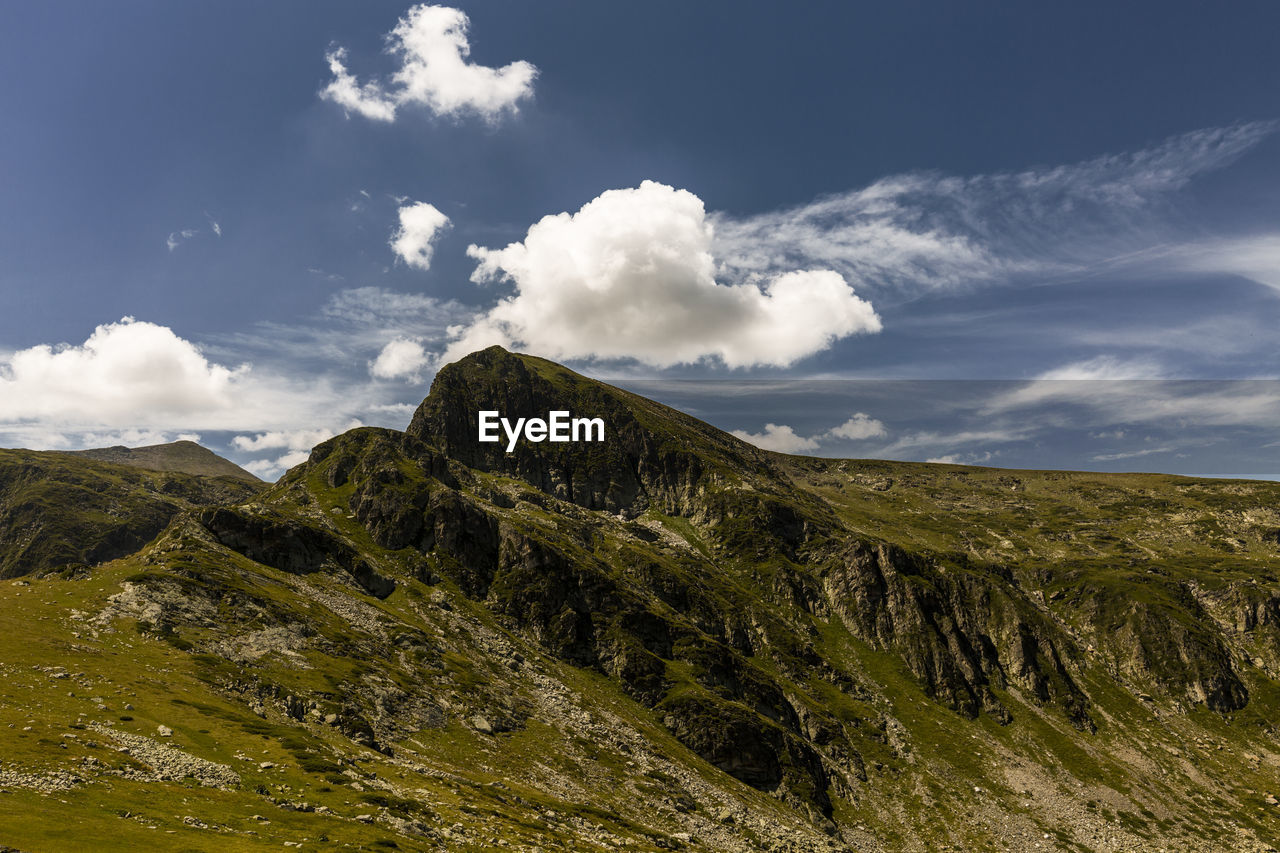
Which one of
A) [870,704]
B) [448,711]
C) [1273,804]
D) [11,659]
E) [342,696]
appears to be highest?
[11,659]

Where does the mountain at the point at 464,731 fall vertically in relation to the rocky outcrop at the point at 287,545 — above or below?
below

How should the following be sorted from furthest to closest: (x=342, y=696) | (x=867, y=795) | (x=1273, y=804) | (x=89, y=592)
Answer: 1. (x=1273, y=804)
2. (x=867, y=795)
3. (x=89, y=592)
4. (x=342, y=696)

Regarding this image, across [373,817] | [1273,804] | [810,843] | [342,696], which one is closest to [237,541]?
[342,696]

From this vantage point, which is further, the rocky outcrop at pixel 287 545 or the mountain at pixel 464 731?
the rocky outcrop at pixel 287 545

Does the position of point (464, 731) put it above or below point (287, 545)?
below

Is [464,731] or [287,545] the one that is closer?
[464,731]

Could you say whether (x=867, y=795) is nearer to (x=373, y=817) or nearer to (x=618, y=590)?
(x=618, y=590)

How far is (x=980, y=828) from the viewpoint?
146 m

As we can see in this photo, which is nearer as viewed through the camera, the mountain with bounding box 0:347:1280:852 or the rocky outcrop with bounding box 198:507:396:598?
the mountain with bounding box 0:347:1280:852

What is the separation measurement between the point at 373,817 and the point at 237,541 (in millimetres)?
123936

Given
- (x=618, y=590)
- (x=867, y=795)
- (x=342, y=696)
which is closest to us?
(x=342, y=696)

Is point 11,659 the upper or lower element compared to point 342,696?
upper

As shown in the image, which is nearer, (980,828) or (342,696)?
(342,696)

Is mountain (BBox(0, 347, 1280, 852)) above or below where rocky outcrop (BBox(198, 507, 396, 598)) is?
below
